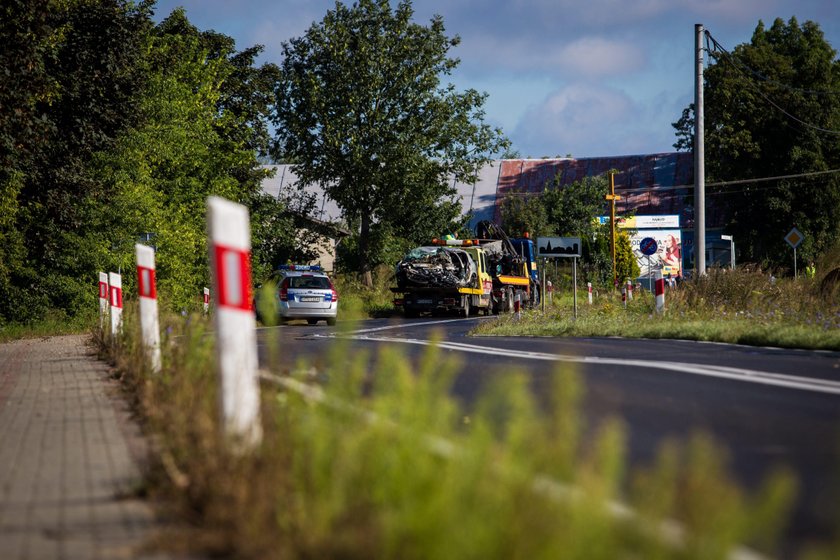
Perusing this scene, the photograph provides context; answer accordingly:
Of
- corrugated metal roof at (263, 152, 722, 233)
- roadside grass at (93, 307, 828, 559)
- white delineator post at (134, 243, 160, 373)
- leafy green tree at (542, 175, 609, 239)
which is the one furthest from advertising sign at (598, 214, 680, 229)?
roadside grass at (93, 307, 828, 559)

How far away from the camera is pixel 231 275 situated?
5.81 meters

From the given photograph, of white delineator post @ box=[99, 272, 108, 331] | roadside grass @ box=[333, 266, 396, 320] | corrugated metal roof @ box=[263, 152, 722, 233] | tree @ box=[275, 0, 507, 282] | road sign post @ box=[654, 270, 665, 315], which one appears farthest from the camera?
corrugated metal roof @ box=[263, 152, 722, 233]

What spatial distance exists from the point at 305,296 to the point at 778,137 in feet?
138

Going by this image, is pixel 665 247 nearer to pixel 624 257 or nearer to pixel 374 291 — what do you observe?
pixel 624 257

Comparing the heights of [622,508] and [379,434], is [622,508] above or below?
below

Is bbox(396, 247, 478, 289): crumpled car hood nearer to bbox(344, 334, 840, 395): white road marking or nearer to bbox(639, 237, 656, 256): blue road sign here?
bbox(639, 237, 656, 256): blue road sign

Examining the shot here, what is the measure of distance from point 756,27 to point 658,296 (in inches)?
2047

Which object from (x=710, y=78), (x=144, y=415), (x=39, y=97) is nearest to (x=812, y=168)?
(x=710, y=78)

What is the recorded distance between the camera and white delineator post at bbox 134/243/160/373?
1160 cm

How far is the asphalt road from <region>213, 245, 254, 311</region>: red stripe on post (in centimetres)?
58

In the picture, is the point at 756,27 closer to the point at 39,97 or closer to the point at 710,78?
the point at 710,78

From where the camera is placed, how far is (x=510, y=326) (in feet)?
85.6

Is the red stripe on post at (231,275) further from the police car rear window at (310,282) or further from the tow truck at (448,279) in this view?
the tow truck at (448,279)

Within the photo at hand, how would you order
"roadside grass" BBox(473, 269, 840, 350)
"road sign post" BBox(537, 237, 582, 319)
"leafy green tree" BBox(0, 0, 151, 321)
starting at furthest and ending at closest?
"road sign post" BBox(537, 237, 582, 319) → "leafy green tree" BBox(0, 0, 151, 321) → "roadside grass" BBox(473, 269, 840, 350)
